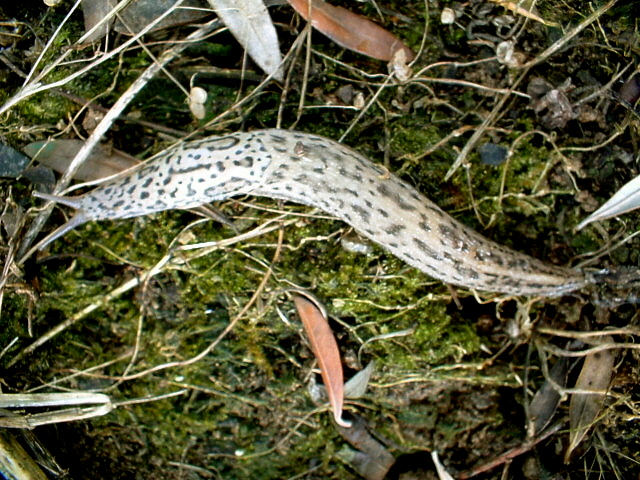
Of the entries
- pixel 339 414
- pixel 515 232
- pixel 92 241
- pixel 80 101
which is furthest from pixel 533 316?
pixel 80 101

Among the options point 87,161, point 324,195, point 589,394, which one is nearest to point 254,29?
point 324,195

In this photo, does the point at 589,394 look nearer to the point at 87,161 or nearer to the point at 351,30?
the point at 351,30

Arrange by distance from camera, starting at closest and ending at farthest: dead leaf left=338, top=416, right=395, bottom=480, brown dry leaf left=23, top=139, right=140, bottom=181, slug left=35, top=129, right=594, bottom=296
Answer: slug left=35, top=129, right=594, bottom=296 → brown dry leaf left=23, top=139, right=140, bottom=181 → dead leaf left=338, top=416, right=395, bottom=480

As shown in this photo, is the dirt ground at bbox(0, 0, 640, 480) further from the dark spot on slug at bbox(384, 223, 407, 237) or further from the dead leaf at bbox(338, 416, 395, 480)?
the dark spot on slug at bbox(384, 223, 407, 237)

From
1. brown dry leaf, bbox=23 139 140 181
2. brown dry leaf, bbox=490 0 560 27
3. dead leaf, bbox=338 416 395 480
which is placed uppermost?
brown dry leaf, bbox=490 0 560 27

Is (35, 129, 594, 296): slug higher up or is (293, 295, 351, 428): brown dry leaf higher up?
(35, 129, 594, 296): slug

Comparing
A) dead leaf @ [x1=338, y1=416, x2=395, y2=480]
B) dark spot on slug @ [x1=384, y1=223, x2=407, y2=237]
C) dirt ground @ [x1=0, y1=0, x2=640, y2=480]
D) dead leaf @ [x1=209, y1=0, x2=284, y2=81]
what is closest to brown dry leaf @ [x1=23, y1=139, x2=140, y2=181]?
dirt ground @ [x1=0, y1=0, x2=640, y2=480]

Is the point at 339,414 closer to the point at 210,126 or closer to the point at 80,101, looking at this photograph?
the point at 210,126
